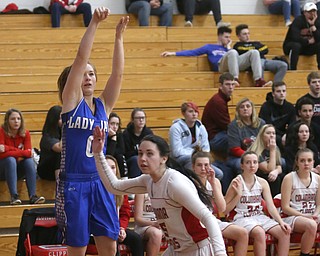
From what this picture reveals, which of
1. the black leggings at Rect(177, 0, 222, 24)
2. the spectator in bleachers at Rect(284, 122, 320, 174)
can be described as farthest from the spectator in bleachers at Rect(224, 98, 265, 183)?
the black leggings at Rect(177, 0, 222, 24)

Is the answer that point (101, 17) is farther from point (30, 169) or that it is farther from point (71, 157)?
point (30, 169)

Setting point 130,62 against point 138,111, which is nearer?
point 138,111

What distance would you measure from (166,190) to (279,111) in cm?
416

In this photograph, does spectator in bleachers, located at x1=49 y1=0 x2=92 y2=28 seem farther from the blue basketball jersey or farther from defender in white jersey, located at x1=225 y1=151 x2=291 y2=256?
the blue basketball jersey

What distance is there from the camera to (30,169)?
6.92m

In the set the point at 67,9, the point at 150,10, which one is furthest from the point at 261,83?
the point at 67,9

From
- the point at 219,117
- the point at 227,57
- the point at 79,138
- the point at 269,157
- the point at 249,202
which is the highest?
the point at 227,57

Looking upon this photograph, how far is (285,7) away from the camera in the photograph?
11.7 m

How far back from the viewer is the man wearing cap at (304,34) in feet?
33.4

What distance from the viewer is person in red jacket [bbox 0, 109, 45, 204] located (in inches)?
271

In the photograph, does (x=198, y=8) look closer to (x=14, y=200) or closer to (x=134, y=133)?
(x=134, y=133)

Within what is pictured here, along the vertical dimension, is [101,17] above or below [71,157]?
above

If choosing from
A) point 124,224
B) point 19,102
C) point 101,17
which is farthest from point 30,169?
point 101,17

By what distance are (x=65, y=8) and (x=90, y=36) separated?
686cm
